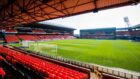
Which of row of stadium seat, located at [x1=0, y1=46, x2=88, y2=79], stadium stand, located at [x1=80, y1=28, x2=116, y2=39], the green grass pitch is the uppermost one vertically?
stadium stand, located at [x1=80, y1=28, x2=116, y2=39]

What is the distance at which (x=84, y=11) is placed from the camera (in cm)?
794

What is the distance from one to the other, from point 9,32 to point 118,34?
51.2m

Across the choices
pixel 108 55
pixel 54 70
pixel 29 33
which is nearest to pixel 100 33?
pixel 29 33

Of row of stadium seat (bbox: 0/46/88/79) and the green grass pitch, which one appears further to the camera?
the green grass pitch

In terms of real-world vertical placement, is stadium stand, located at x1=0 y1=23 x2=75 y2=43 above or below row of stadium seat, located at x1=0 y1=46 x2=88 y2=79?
above

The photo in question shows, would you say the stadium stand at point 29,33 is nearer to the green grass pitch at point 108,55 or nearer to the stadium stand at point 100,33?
the green grass pitch at point 108,55

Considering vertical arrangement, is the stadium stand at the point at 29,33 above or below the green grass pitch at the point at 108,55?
above

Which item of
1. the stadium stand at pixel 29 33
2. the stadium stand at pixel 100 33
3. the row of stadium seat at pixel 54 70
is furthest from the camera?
the stadium stand at pixel 100 33

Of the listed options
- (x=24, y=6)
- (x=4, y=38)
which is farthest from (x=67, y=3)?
(x=4, y=38)

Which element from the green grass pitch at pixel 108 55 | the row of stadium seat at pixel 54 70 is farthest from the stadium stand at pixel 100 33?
the row of stadium seat at pixel 54 70

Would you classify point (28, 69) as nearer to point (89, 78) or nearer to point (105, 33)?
point (89, 78)

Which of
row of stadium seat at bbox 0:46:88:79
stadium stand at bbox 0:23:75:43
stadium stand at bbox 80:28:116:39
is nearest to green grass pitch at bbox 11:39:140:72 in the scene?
row of stadium seat at bbox 0:46:88:79

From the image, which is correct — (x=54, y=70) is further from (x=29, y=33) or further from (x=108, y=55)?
(x=29, y=33)

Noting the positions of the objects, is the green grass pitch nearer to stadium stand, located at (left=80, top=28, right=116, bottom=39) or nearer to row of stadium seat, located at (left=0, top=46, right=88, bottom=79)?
row of stadium seat, located at (left=0, top=46, right=88, bottom=79)
